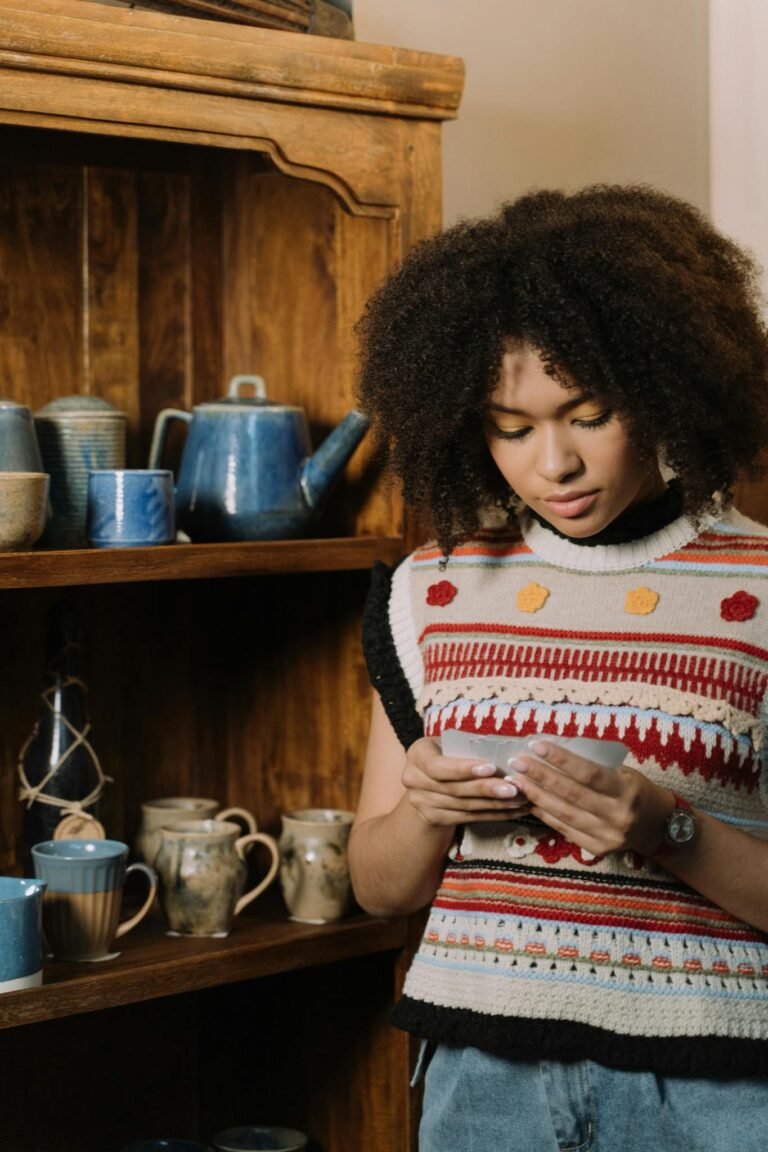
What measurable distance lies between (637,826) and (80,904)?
1.97 feet

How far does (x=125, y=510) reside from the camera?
4.79ft

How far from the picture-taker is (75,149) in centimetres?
168

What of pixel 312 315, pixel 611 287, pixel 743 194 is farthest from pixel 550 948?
pixel 743 194

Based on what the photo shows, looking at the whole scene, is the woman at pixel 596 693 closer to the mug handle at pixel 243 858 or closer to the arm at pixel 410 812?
the arm at pixel 410 812

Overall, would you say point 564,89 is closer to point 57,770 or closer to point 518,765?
point 57,770

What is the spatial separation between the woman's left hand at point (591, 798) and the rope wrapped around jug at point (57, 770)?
658 millimetres

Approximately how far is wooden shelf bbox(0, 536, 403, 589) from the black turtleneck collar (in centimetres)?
35

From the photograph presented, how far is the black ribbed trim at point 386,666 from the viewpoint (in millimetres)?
1364

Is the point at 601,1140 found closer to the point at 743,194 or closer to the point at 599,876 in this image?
the point at 599,876

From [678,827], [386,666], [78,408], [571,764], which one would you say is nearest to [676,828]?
[678,827]

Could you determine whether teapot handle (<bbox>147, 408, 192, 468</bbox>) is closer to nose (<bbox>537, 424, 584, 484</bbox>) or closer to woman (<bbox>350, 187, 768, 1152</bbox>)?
woman (<bbox>350, 187, 768, 1152</bbox>)

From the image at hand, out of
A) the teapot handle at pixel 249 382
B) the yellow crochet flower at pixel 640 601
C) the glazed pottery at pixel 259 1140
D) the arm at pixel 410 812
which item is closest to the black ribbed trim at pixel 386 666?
the arm at pixel 410 812

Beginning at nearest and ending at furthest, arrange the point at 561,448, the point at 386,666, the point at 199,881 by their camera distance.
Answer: the point at 561,448 → the point at 386,666 → the point at 199,881

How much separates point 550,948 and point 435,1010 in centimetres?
12
